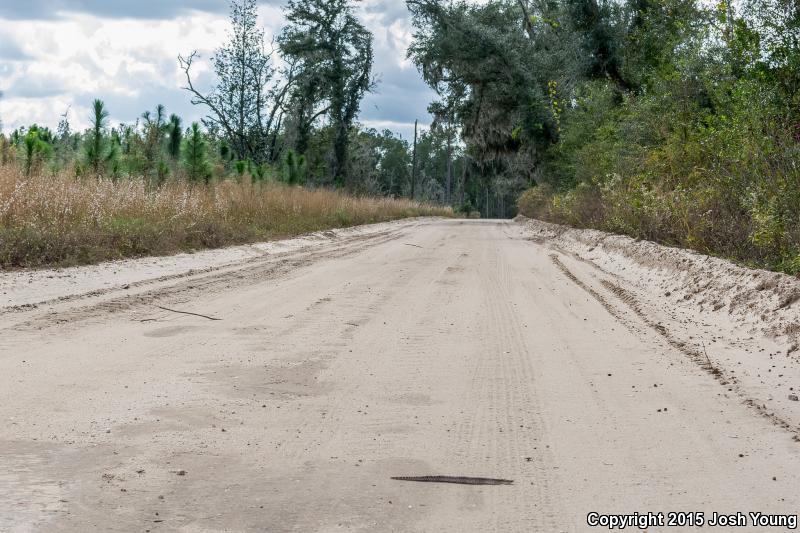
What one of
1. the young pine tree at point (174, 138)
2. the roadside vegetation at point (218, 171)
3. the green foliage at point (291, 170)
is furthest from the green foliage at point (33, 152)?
the green foliage at point (291, 170)

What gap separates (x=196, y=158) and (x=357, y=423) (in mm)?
25910

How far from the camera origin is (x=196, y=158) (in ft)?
94.7

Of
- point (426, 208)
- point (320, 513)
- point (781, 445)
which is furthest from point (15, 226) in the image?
point (426, 208)

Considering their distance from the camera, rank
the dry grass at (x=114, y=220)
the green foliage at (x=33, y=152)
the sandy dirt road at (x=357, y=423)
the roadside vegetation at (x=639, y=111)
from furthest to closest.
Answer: the green foliage at (x=33, y=152) → the dry grass at (x=114, y=220) → the roadside vegetation at (x=639, y=111) → the sandy dirt road at (x=357, y=423)

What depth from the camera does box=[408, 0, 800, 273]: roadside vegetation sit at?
395 inches

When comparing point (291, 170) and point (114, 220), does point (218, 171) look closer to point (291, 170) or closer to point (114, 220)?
point (291, 170)

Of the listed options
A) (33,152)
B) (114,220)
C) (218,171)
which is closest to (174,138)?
(218,171)

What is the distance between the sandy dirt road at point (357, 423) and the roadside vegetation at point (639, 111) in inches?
129

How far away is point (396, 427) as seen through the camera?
173 inches

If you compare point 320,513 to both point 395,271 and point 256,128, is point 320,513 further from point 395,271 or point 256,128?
point 256,128

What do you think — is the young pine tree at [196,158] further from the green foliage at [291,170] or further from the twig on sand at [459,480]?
the twig on sand at [459,480]

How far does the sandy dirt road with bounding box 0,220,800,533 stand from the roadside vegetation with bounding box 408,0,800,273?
3.28 metres

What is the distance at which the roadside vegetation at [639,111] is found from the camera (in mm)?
10023

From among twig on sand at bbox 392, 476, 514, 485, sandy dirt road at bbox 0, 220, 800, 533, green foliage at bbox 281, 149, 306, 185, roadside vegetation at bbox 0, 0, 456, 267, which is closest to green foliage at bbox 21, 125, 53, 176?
roadside vegetation at bbox 0, 0, 456, 267
